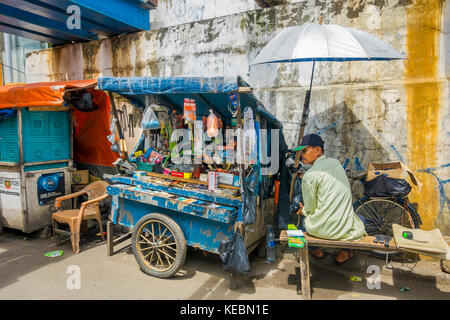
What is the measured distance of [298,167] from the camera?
4.63 meters

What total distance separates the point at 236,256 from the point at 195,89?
190 centimetres

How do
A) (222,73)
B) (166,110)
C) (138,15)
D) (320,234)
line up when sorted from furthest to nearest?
(138,15) → (222,73) → (166,110) → (320,234)

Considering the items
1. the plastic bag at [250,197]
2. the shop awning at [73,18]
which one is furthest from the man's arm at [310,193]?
the shop awning at [73,18]

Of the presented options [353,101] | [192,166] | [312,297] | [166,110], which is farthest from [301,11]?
[312,297]

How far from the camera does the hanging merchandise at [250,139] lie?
3.58 m

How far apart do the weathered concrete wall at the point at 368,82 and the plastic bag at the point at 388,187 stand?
0.49 m

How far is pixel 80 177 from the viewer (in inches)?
246

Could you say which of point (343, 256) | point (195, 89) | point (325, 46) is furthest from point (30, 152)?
point (343, 256)

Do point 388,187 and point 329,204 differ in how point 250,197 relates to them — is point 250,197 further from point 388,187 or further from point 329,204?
point 388,187

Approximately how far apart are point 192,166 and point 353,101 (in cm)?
266

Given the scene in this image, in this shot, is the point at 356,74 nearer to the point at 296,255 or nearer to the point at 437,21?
the point at 437,21

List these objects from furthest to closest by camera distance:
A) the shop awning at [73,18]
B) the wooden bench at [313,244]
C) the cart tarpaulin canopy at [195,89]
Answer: the shop awning at [73,18], the wooden bench at [313,244], the cart tarpaulin canopy at [195,89]
